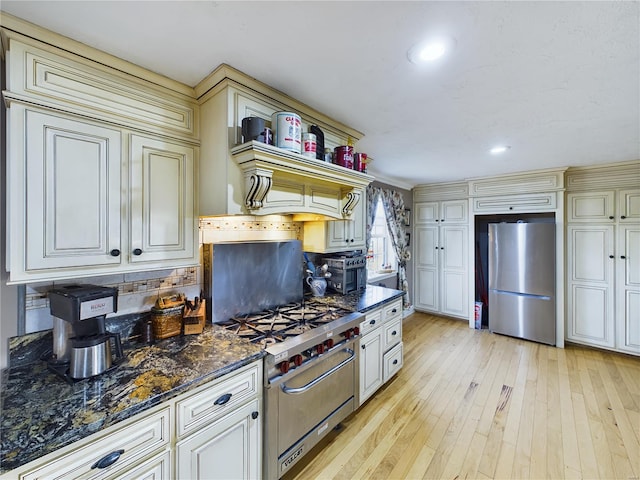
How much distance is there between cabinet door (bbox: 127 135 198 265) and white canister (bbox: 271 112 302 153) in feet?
1.76

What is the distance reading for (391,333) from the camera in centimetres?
265

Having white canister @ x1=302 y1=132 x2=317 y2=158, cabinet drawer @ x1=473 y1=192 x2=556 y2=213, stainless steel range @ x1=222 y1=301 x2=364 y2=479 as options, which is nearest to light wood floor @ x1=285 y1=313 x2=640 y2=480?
stainless steel range @ x1=222 y1=301 x2=364 y2=479

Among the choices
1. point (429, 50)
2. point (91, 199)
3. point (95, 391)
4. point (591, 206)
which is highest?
point (429, 50)

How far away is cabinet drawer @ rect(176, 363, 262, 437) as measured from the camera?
1.17 m

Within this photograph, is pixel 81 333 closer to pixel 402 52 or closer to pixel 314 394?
pixel 314 394

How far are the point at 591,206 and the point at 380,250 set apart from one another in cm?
278

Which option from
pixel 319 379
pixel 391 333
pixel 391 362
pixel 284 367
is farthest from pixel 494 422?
pixel 284 367

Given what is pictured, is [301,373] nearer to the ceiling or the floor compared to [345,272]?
nearer to the floor

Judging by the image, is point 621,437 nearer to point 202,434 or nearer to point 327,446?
point 327,446

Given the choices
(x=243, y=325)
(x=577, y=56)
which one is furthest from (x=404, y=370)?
(x=577, y=56)

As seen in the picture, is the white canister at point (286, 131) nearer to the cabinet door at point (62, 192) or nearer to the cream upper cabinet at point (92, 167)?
the cream upper cabinet at point (92, 167)

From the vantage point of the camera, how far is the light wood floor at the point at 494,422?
1.78 meters

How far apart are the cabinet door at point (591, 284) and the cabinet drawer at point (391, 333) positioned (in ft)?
8.98

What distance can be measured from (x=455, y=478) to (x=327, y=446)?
83 cm
